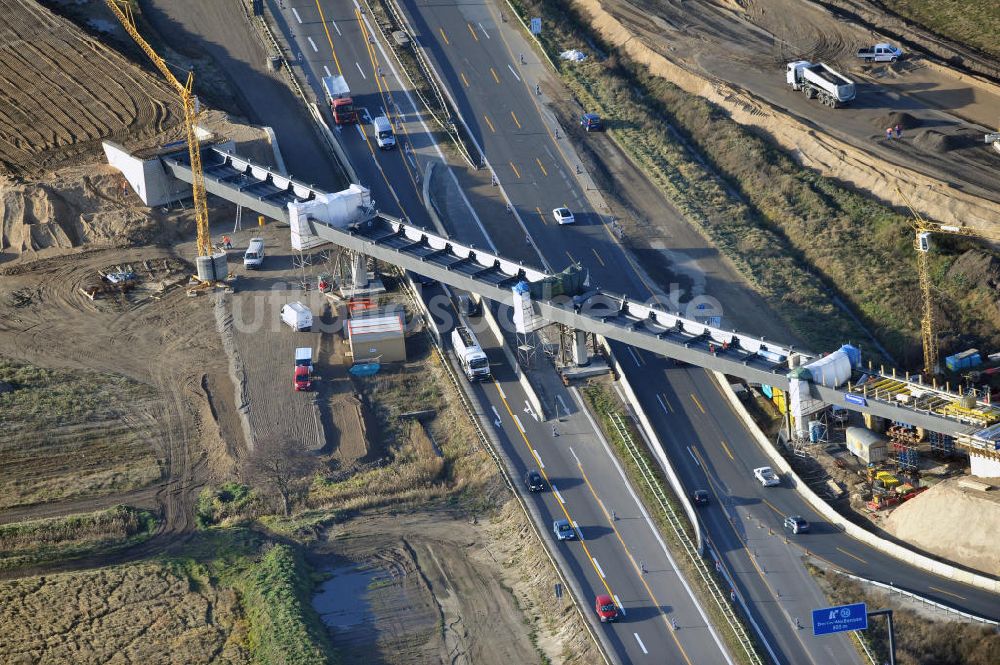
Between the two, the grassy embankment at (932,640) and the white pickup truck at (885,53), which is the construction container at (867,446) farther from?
the white pickup truck at (885,53)

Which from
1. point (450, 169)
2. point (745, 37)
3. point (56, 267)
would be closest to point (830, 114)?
point (745, 37)

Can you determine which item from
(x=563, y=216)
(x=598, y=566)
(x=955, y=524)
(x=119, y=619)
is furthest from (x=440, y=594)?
(x=563, y=216)

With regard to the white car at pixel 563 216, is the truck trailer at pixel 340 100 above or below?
above

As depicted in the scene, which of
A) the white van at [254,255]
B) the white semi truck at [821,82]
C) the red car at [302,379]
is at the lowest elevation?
the red car at [302,379]

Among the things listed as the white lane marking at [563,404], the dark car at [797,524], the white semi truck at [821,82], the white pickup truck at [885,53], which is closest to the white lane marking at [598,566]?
the dark car at [797,524]

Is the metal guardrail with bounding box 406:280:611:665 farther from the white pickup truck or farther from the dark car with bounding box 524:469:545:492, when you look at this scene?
the white pickup truck

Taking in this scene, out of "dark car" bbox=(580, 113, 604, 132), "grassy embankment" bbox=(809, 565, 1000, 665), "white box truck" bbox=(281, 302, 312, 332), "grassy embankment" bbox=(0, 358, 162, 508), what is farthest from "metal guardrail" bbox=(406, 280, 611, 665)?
"dark car" bbox=(580, 113, 604, 132)
